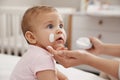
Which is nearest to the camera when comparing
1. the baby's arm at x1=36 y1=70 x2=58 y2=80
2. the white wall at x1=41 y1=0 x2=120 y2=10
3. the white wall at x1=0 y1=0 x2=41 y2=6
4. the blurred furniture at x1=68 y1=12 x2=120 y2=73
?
the baby's arm at x1=36 y1=70 x2=58 y2=80

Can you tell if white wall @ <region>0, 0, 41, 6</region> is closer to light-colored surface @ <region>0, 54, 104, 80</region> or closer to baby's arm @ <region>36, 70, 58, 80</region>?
light-colored surface @ <region>0, 54, 104, 80</region>

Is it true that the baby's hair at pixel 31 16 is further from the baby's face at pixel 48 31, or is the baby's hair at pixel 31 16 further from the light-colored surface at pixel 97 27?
the light-colored surface at pixel 97 27

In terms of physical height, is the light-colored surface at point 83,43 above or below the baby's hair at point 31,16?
below

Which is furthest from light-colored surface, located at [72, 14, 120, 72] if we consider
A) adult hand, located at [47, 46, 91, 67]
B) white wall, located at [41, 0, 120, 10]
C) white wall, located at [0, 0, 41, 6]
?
adult hand, located at [47, 46, 91, 67]

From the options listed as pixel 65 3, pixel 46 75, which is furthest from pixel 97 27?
pixel 46 75

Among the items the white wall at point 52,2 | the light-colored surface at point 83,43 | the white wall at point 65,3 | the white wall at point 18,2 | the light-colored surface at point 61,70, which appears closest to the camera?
the light-colored surface at point 83,43

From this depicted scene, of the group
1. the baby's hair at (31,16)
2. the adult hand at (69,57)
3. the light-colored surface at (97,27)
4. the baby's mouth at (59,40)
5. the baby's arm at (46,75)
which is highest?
the baby's hair at (31,16)

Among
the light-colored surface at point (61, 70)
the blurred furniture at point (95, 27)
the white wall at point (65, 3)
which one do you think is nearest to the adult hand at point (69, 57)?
the light-colored surface at point (61, 70)

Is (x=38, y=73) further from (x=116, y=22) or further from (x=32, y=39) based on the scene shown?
(x=116, y=22)

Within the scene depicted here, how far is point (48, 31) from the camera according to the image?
0.88 meters

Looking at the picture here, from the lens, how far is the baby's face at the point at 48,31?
88 centimetres

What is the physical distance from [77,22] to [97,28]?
0.27m

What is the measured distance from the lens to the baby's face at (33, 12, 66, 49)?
882 mm

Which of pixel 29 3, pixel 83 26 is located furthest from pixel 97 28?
pixel 29 3
